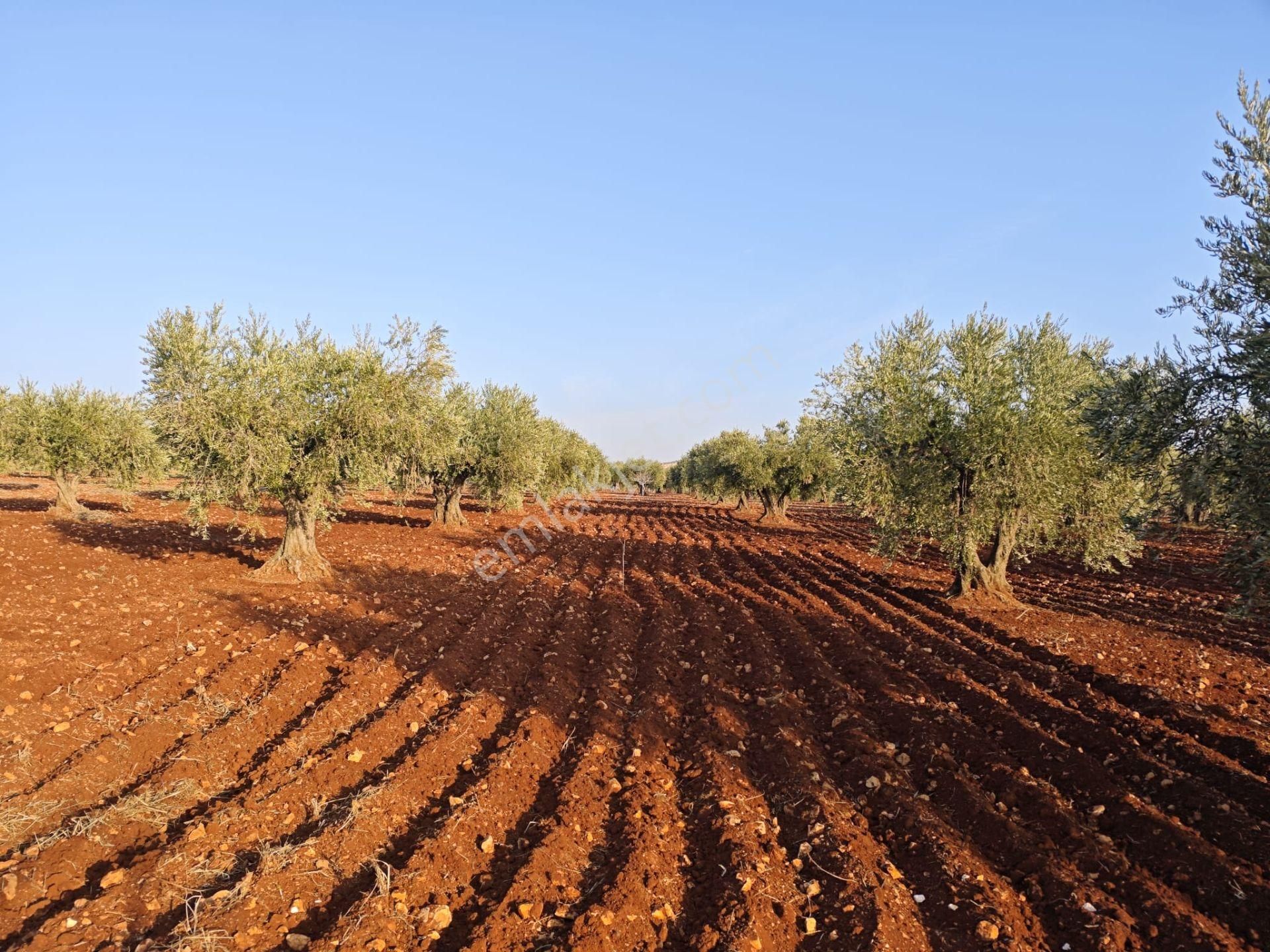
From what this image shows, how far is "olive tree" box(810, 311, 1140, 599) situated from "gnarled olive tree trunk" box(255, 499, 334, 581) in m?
14.6

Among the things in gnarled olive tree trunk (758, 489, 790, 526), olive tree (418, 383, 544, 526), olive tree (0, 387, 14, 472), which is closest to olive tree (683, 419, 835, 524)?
gnarled olive tree trunk (758, 489, 790, 526)

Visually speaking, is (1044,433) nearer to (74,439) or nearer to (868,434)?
(868,434)

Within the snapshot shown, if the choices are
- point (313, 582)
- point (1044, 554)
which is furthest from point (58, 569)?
point (1044, 554)

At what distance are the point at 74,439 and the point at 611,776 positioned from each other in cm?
3096

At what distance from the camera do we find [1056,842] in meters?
6.53

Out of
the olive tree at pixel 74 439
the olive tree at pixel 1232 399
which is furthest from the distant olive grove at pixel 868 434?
the olive tree at pixel 74 439

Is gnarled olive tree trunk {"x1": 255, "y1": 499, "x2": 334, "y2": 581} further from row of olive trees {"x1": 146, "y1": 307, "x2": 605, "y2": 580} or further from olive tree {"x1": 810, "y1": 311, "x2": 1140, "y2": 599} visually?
olive tree {"x1": 810, "y1": 311, "x2": 1140, "y2": 599}

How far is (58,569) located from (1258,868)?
2218 centimetres

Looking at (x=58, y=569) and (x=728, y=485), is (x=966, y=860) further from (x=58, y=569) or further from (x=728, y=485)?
(x=728, y=485)

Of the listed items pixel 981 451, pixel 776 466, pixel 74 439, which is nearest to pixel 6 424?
pixel 74 439

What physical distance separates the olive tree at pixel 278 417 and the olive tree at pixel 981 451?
12.6 m

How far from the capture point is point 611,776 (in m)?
7.84

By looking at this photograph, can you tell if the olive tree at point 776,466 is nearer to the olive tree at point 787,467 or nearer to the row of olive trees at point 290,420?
the olive tree at point 787,467

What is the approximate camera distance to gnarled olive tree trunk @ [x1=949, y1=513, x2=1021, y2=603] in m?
16.3
